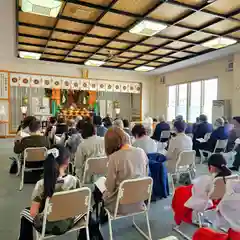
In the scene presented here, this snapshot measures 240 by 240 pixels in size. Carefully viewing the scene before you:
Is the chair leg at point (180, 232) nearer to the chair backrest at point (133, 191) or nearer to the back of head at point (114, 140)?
the chair backrest at point (133, 191)

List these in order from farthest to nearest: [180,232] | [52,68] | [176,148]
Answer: [52,68], [176,148], [180,232]

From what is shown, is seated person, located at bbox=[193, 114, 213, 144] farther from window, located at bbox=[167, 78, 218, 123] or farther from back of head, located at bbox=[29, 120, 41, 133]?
back of head, located at bbox=[29, 120, 41, 133]

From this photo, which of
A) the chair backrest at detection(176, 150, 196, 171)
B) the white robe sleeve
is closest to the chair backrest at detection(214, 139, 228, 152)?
the chair backrest at detection(176, 150, 196, 171)

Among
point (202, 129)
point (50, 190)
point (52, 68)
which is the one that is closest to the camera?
point (50, 190)

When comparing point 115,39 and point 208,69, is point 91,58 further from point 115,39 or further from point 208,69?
point 208,69

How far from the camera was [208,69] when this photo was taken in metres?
9.16

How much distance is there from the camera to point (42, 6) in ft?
13.7

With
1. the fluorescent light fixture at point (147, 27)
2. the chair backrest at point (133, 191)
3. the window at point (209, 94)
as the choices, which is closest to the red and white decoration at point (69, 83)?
the window at point (209, 94)

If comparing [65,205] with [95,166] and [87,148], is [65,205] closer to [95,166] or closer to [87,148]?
[95,166]

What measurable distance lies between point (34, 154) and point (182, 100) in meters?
8.39

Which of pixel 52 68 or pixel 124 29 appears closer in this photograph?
pixel 124 29

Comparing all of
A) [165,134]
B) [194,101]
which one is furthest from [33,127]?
→ [194,101]

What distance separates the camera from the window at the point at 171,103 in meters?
11.3

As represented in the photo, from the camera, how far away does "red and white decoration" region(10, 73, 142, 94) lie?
9.50 meters
